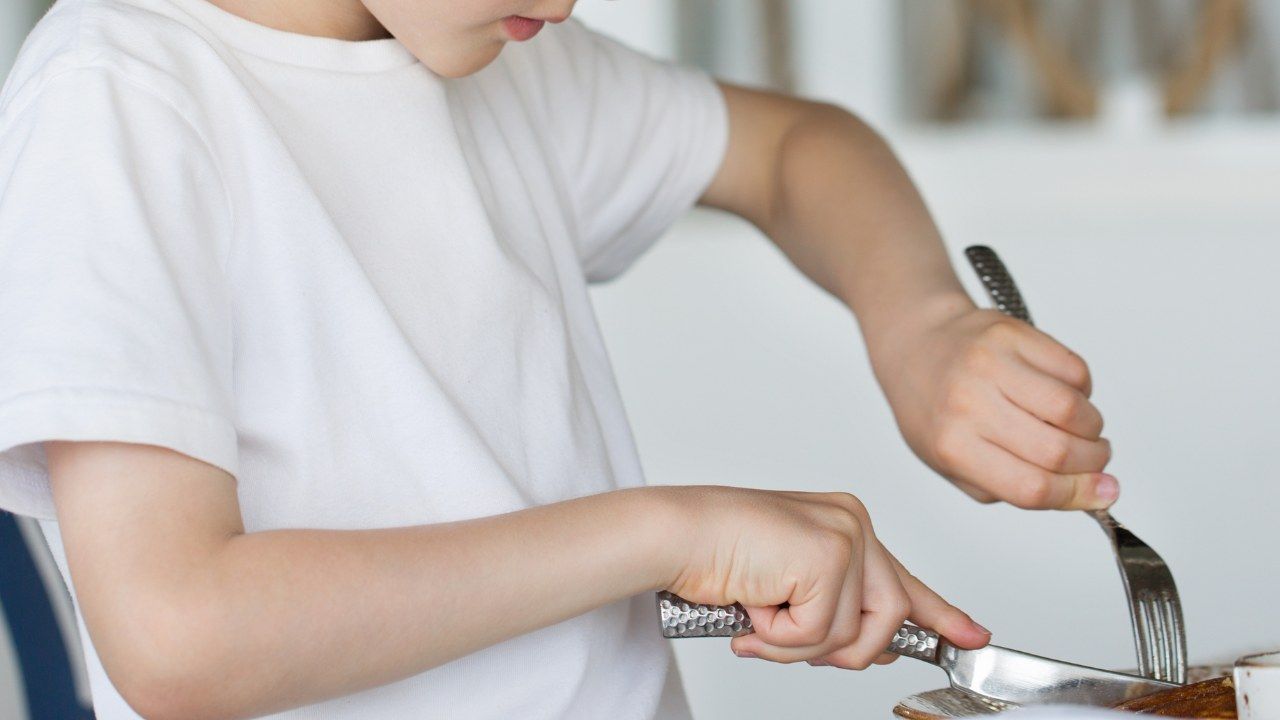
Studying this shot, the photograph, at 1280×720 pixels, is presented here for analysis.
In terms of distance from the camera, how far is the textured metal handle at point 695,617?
0.55 metres

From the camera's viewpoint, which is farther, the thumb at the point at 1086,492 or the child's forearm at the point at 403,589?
the thumb at the point at 1086,492

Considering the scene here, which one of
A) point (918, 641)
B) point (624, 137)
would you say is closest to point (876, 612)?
point (918, 641)

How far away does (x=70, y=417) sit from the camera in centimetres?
45

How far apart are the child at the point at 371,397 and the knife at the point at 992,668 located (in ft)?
0.04

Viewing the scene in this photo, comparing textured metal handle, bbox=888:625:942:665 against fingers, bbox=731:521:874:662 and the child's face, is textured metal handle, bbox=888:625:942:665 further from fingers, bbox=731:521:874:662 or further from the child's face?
the child's face

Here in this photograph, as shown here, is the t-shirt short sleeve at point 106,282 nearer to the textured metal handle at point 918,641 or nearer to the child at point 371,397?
the child at point 371,397

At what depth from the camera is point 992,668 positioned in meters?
0.58

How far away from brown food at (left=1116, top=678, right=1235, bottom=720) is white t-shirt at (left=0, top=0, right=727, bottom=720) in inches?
9.2

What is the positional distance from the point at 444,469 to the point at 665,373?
6.65ft

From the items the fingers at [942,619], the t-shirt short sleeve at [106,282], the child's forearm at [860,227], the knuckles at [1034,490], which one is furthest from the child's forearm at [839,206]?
the t-shirt short sleeve at [106,282]

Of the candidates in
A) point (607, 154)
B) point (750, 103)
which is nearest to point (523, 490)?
point (607, 154)

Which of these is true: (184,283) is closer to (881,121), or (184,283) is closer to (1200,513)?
(1200,513)

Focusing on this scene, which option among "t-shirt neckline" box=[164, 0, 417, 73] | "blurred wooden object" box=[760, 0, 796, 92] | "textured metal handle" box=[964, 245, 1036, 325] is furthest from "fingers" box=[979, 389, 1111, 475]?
"blurred wooden object" box=[760, 0, 796, 92]

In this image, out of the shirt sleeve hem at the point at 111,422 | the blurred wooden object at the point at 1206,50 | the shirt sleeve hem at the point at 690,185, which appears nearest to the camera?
the shirt sleeve hem at the point at 111,422
